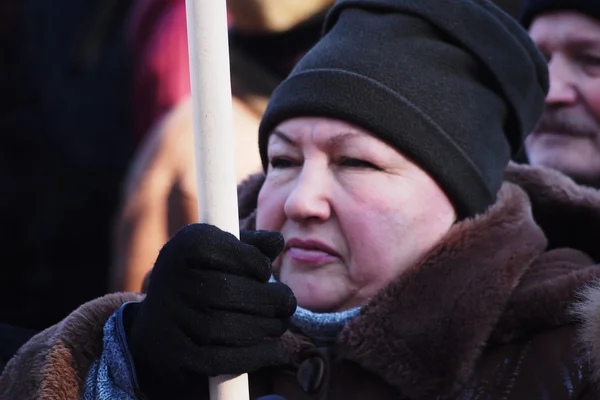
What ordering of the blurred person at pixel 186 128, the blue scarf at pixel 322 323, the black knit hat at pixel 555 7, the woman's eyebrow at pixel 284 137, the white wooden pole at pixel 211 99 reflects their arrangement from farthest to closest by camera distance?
the blurred person at pixel 186 128 < the black knit hat at pixel 555 7 < the woman's eyebrow at pixel 284 137 < the blue scarf at pixel 322 323 < the white wooden pole at pixel 211 99

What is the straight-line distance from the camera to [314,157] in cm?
228

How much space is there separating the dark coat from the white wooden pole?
19.7 inches

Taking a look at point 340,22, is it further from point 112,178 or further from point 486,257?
point 112,178

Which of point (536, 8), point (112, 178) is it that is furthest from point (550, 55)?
point (112, 178)

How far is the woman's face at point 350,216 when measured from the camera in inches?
88.1

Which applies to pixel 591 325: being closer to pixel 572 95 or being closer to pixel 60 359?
pixel 60 359

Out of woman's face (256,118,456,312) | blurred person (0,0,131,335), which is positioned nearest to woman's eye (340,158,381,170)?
woman's face (256,118,456,312)

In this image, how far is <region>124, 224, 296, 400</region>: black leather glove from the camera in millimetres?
1812

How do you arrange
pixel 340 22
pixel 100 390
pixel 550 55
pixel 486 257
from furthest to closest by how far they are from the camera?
pixel 550 55 → pixel 340 22 → pixel 486 257 → pixel 100 390

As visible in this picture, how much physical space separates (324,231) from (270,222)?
12 cm

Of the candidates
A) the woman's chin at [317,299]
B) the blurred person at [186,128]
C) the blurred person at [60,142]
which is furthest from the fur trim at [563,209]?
the blurred person at [60,142]

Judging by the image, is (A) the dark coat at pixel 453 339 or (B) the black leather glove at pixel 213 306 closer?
(B) the black leather glove at pixel 213 306

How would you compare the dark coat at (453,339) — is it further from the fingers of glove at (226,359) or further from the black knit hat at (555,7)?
the black knit hat at (555,7)

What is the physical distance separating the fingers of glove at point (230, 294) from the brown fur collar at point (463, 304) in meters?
0.31
